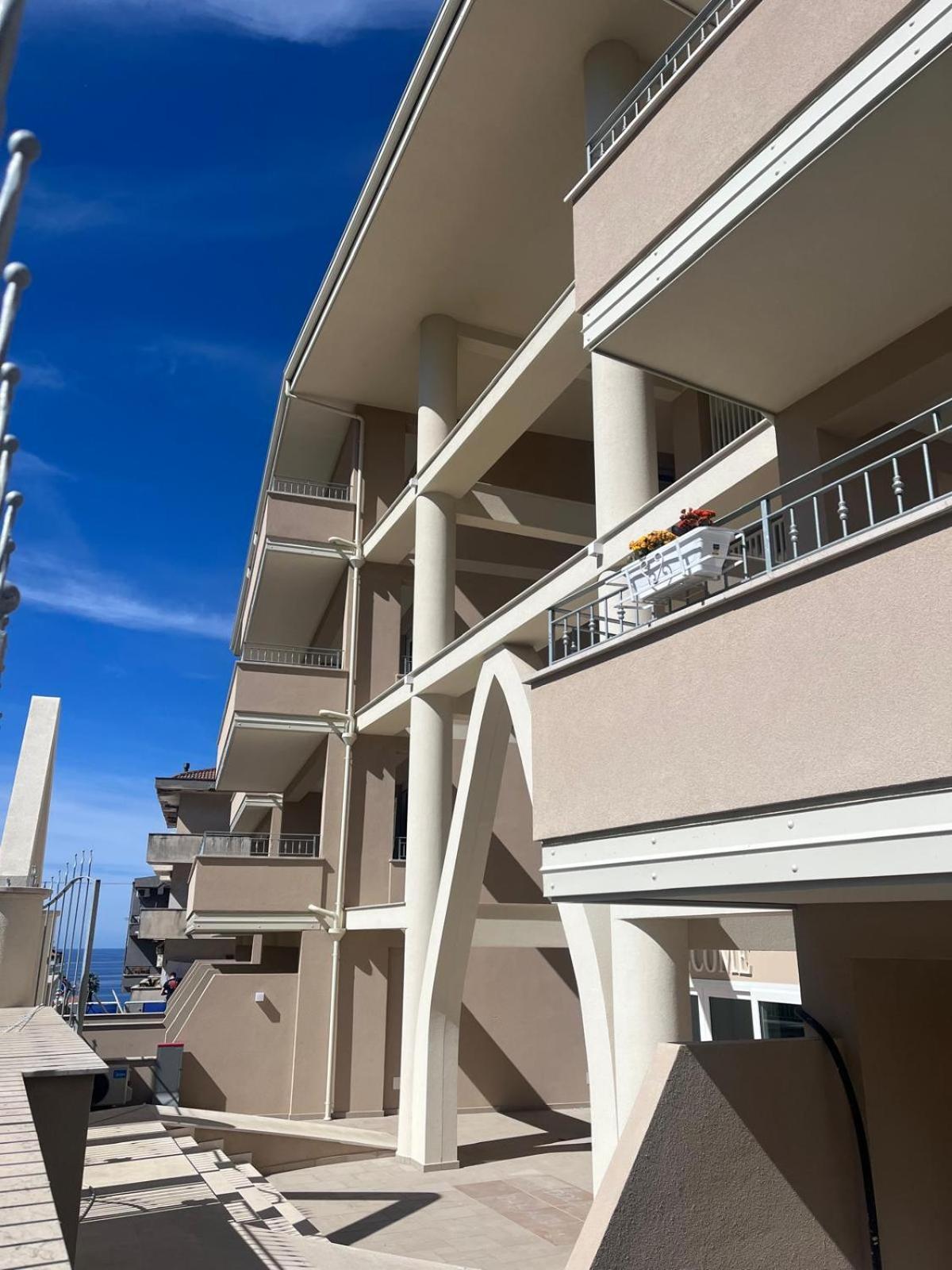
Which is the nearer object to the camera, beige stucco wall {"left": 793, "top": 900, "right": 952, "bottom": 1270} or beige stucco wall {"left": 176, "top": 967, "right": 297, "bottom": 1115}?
beige stucco wall {"left": 793, "top": 900, "right": 952, "bottom": 1270}

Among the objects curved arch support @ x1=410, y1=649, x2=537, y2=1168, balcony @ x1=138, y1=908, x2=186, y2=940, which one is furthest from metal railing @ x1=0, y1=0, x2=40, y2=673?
balcony @ x1=138, y1=908, x2=186, y2=940

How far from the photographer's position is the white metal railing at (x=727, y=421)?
14805mm

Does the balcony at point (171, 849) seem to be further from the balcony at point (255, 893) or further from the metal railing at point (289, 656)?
the balcony at point (255, 893)

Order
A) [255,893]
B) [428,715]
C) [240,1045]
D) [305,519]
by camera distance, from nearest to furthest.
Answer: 1. [428,715]
2. [240,1045]
3. [255,893]
4. [305,519]

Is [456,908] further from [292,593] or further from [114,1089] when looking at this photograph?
[292,593]

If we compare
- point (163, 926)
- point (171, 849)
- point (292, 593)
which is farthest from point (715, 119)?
point (171, 849)

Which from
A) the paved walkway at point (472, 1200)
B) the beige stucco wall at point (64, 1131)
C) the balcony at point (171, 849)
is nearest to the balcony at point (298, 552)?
the paved walkway at point (472, 1200)

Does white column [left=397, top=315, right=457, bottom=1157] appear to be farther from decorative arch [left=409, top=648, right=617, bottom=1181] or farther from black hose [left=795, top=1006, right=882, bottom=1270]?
black hose [left=795, top=1006, right=882, bottom=1270]

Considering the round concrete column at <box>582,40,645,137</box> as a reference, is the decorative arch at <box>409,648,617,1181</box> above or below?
below

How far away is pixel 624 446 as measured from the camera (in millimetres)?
11633

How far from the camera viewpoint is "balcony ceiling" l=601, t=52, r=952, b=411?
557 centimetres

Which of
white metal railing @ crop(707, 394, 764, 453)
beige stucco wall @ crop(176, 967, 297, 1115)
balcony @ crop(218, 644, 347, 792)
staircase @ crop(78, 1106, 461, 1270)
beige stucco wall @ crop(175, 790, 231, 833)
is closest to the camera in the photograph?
staircase @ crop(78, 1106, 461, 1270)

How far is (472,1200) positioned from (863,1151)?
940cm

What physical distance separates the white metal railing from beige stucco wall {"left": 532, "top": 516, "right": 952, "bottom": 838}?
351 inches
